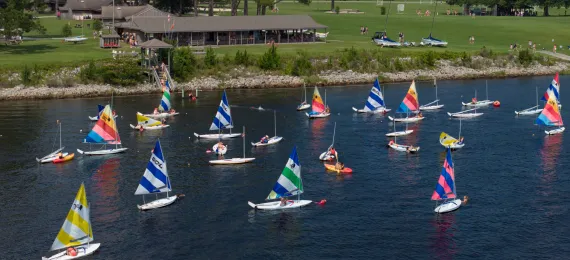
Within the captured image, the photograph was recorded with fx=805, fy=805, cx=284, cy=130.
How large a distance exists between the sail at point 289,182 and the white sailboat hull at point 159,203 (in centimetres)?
1020

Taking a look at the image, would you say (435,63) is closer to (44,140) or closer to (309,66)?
(309,66)

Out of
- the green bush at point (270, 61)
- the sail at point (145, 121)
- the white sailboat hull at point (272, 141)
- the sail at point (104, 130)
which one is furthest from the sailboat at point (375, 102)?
the sail at point (104, 130)

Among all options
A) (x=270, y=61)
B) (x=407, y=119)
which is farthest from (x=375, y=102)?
(x=270, y=61)

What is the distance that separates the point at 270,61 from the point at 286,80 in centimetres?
587

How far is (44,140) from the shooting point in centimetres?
10931

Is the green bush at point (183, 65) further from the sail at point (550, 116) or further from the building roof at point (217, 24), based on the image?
the sail at point (550, 116)

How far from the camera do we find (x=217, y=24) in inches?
7170

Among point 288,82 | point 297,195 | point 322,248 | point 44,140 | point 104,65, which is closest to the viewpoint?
point 322,248

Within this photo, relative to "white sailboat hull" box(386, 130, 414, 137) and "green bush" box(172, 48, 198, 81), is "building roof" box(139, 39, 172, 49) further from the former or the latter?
"white sailboat hull" box(386, 130, 414, 137)

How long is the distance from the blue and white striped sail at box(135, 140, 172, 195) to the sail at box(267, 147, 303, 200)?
11.1 metres

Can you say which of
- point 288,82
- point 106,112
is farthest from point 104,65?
point 106,112

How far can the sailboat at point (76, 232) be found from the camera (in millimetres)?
66938

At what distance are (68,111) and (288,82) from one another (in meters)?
48.6

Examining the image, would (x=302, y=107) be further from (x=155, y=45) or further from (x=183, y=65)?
(x=155, y=45)
